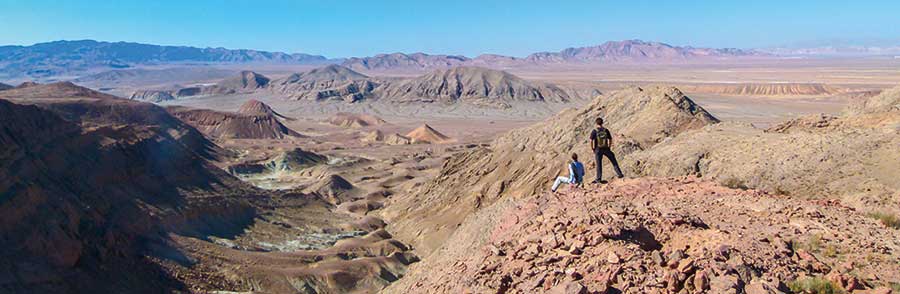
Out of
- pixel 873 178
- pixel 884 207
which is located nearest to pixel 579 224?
Answer: pixel 884 207

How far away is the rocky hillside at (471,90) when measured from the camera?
12331cm

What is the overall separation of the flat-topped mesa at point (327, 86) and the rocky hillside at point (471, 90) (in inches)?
200

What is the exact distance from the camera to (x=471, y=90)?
420 ft

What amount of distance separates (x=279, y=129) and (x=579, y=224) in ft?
246

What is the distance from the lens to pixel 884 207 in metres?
11.3

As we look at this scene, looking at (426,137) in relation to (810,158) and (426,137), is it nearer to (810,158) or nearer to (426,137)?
(426,137)

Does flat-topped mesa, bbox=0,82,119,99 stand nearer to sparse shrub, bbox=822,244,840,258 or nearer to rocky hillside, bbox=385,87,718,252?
rocky hillside, bbox=385,87,718,252

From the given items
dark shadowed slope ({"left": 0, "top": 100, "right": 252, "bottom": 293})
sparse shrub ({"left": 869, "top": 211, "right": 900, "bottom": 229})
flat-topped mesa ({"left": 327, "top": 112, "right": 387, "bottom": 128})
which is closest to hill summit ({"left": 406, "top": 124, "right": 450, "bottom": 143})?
flat-topped mesa ({"left": 327, "top": 112, "right": 387, "bottom": 128})

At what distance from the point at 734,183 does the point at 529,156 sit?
18.1m

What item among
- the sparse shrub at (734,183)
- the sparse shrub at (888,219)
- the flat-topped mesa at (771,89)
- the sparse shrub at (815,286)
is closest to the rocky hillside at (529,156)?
the sparse shrub at (734,183)

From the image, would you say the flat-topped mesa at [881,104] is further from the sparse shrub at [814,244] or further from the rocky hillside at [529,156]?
the sparse shrub at [814,244]

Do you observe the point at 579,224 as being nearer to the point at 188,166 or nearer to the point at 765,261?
the point at 765,261

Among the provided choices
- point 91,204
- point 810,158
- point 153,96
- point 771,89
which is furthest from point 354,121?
point 810,158

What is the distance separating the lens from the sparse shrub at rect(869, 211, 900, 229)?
10.1 meters
